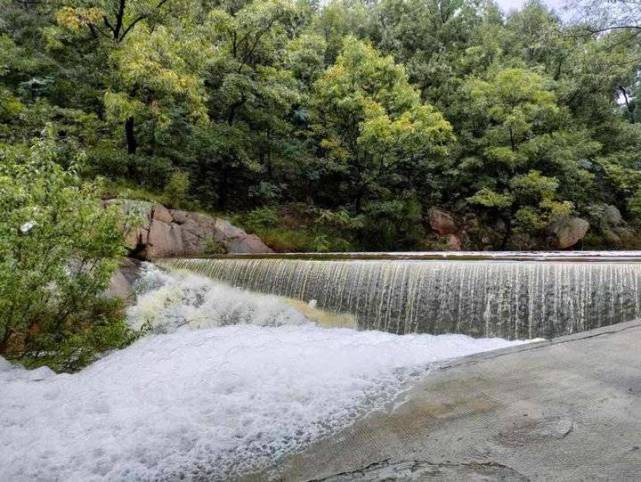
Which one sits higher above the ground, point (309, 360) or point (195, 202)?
point (195, 202)

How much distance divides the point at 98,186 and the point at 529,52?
23.3 m

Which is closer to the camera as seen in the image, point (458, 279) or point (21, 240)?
point (21, 240)

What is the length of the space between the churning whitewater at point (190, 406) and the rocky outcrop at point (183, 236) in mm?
6112

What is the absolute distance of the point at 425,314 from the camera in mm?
6602

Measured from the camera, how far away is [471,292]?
6398 mm

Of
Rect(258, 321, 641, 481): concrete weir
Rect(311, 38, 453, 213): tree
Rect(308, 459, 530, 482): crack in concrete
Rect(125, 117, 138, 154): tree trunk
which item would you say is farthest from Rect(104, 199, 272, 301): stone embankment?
Rect(308, 459, 530, 482): crack in concrete

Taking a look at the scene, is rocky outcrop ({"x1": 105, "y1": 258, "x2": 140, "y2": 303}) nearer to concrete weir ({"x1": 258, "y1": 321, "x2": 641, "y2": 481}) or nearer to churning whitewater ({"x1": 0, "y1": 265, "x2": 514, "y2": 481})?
churning whitewater ({"x1": 0, "y1": 265, "x2": 514, "y2": 481})

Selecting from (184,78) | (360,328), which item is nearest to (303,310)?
(360,328)

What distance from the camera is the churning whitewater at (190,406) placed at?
2027 mm

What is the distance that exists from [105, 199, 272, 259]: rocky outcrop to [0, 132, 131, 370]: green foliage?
526cm

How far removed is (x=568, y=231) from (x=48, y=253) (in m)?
15.4

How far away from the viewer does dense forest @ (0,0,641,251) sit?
36.7 feet

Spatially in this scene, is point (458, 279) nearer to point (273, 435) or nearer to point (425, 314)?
point (425, 314)

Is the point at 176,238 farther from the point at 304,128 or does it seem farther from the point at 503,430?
the point at 503,430
